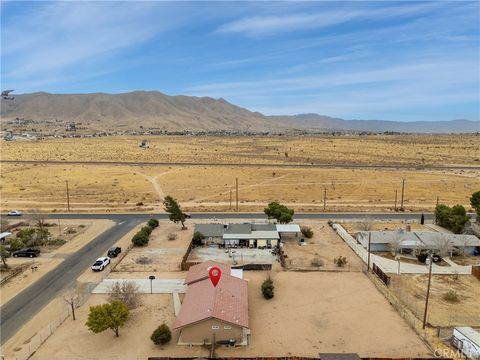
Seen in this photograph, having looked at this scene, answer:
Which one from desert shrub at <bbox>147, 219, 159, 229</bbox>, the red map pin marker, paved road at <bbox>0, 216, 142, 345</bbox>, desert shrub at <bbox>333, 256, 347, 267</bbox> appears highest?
the red map pin marker

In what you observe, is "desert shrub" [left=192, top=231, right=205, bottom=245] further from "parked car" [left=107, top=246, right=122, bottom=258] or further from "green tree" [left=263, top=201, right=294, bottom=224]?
"green tree" [left=263, top=201, right=294, bottom=224]

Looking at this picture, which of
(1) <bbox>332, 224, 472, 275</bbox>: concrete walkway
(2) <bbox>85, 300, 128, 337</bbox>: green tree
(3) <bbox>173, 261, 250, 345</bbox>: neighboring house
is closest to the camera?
(2) <bbox>85, 300, 128, 337</bbox>: green tree

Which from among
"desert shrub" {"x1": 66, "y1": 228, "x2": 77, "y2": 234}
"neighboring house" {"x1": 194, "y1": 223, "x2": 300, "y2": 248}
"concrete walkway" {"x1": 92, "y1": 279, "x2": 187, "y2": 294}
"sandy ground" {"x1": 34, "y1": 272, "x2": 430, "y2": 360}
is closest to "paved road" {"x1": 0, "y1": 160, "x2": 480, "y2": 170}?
"neighboring house" {"x1": 194, "y1": 223, "x2": 300, "y2": 248}

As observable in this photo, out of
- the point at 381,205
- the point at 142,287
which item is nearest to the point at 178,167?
the point at 381,205

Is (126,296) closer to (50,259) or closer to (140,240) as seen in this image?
(140,240)

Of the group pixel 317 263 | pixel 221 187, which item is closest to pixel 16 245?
pixel 317 263
